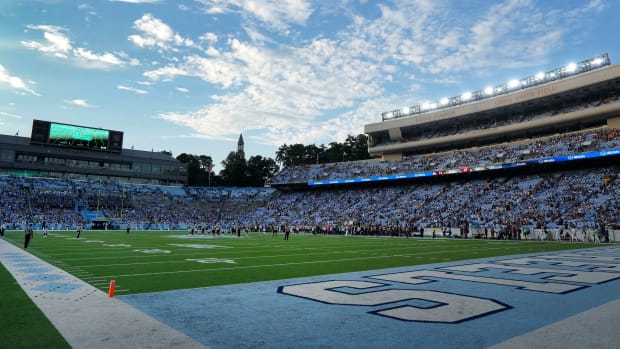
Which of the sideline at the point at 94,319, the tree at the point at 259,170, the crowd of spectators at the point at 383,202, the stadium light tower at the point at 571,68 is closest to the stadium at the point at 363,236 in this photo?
the sideline at the point at 94,319

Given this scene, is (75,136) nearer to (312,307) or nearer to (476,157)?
(476,157)

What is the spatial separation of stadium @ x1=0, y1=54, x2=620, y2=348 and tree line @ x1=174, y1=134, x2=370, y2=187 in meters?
22.2

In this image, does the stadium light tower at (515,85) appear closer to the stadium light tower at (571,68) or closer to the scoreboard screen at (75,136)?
the stadium light tower at (571,68)

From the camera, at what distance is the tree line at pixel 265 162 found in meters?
103

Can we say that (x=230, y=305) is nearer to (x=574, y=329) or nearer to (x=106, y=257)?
(x=574, y=329)

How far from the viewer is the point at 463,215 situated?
42.3 metres

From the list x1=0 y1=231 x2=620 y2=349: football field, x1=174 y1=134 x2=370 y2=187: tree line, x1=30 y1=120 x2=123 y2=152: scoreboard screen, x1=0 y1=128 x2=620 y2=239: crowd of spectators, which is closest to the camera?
x1=0 y1=231 x2=620 y2=349: football field

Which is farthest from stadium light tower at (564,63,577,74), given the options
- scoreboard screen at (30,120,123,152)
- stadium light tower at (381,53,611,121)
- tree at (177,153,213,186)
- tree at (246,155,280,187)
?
tree at (177,153,213,186)

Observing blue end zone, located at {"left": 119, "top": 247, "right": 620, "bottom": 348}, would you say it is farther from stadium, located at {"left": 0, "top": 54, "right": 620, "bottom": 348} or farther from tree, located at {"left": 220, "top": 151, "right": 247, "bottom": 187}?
tree, located at {"left": 220, "top": 151, "right": 247, "bottom": 187}

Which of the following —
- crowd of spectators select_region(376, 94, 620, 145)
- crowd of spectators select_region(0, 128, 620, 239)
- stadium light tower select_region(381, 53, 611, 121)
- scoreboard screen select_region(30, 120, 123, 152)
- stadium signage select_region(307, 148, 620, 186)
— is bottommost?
crowd of spectators select_region(0, 128, 620, 239)

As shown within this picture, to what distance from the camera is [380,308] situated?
7.04 m

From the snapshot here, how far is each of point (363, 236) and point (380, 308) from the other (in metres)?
34.7

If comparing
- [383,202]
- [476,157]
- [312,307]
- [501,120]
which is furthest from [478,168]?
[312,307]

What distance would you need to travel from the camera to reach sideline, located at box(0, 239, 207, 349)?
16.4 ft
